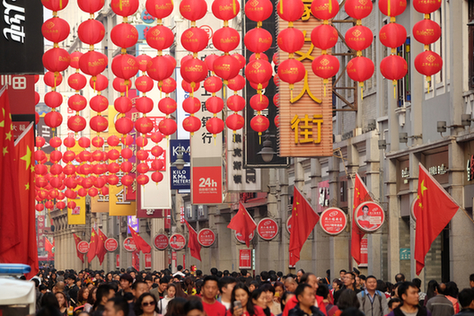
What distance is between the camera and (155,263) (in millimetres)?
61406

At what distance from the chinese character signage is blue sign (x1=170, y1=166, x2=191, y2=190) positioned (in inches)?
1110

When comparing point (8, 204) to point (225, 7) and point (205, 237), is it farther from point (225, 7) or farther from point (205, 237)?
point (205, 237)

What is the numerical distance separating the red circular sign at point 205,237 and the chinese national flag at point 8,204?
85.8 ft

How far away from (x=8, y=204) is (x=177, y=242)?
29308mm

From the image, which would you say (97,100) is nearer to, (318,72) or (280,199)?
(318,72)

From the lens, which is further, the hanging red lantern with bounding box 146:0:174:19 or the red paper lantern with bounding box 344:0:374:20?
the hanging red lantern with bounding box 146:0:174:19

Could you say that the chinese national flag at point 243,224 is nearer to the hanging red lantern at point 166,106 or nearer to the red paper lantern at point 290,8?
the hanging red lantern at point 166,106

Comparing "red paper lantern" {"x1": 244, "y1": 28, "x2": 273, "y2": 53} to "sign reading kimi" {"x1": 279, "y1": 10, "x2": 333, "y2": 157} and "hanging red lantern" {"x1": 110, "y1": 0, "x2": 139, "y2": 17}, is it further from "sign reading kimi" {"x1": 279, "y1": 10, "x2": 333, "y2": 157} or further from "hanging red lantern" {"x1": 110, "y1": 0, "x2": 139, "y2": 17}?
"sign reading kimi" {"x1": 279, "y1": 10, "x2": 333, "y2": 157}

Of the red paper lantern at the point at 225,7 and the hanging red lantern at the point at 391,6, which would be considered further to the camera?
the red paper lantern at the point at 225,7

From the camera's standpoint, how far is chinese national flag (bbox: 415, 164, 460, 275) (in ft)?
57.6

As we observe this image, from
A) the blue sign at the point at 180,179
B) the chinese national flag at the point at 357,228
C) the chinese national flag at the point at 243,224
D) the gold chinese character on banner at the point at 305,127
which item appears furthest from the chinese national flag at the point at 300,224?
the blue sign at the point at 180,179

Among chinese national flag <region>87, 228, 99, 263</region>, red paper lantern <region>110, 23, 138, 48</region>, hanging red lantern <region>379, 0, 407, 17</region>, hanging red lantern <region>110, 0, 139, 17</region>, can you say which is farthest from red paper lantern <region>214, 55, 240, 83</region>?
chinese national flag <region>87, 228, 99, 263</region>

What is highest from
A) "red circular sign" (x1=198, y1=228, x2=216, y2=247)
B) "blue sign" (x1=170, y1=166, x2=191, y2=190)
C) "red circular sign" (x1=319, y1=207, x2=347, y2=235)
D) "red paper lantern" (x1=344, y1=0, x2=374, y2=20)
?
"red paper lantern" (x1=344, y1=0, x2=374, y2=20)

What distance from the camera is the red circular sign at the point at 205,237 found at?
40812 millimetres
